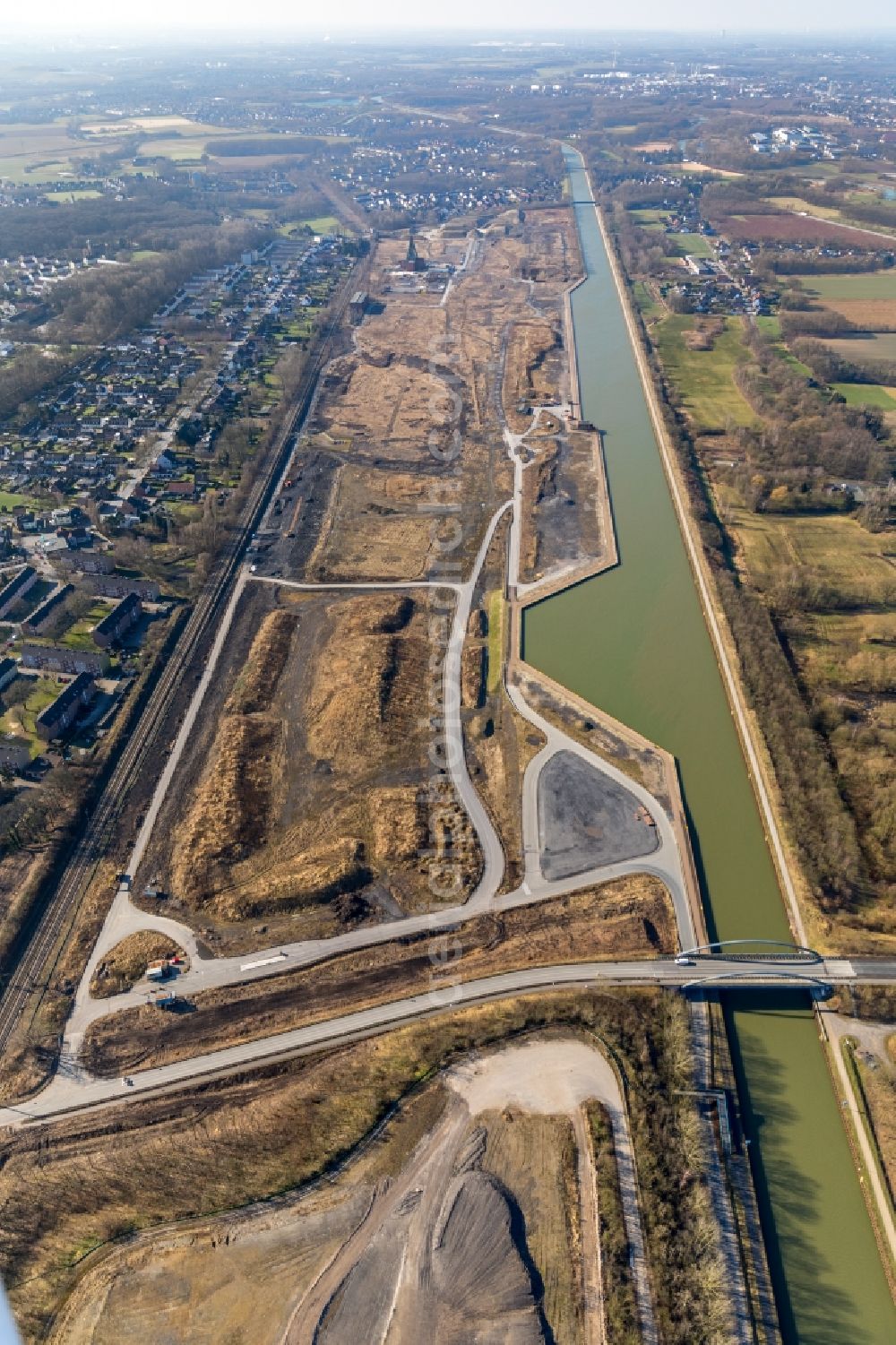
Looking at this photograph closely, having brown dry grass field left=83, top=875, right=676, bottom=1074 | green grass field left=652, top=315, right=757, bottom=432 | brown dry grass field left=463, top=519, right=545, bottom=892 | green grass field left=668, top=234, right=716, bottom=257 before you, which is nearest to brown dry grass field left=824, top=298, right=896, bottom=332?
green grass field left=652, top=315, right=757, bottom=432

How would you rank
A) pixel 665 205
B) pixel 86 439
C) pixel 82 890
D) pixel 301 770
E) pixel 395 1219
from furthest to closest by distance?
pixel 665 205 → pixel 86 439 → pixel 301 770 → pixel 82 890 → pixel 395 1219

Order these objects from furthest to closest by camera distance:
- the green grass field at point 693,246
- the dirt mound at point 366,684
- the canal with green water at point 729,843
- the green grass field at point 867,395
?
the green grass field at point 693,246 → the green grass field at point 867,395 → the dirt mound at point 366,684 → the canal with green water at point 729,843

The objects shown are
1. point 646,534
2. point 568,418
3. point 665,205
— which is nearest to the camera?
point 646,534

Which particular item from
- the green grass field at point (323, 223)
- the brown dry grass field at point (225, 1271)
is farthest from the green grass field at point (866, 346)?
the brown dry grass field at point (225, 1271)

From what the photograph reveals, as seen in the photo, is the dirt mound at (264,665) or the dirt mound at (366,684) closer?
the dirt mound at (366,684)

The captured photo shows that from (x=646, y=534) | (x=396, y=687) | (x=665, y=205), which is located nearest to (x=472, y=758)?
(x=396, y=687)

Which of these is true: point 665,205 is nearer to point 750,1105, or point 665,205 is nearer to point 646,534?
point 646,534

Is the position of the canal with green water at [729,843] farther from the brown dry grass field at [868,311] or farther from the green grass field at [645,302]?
the brown dry grass field at [868,311]

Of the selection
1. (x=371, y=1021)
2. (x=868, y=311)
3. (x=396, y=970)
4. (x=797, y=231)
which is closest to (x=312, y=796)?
(x=396, y=970)
